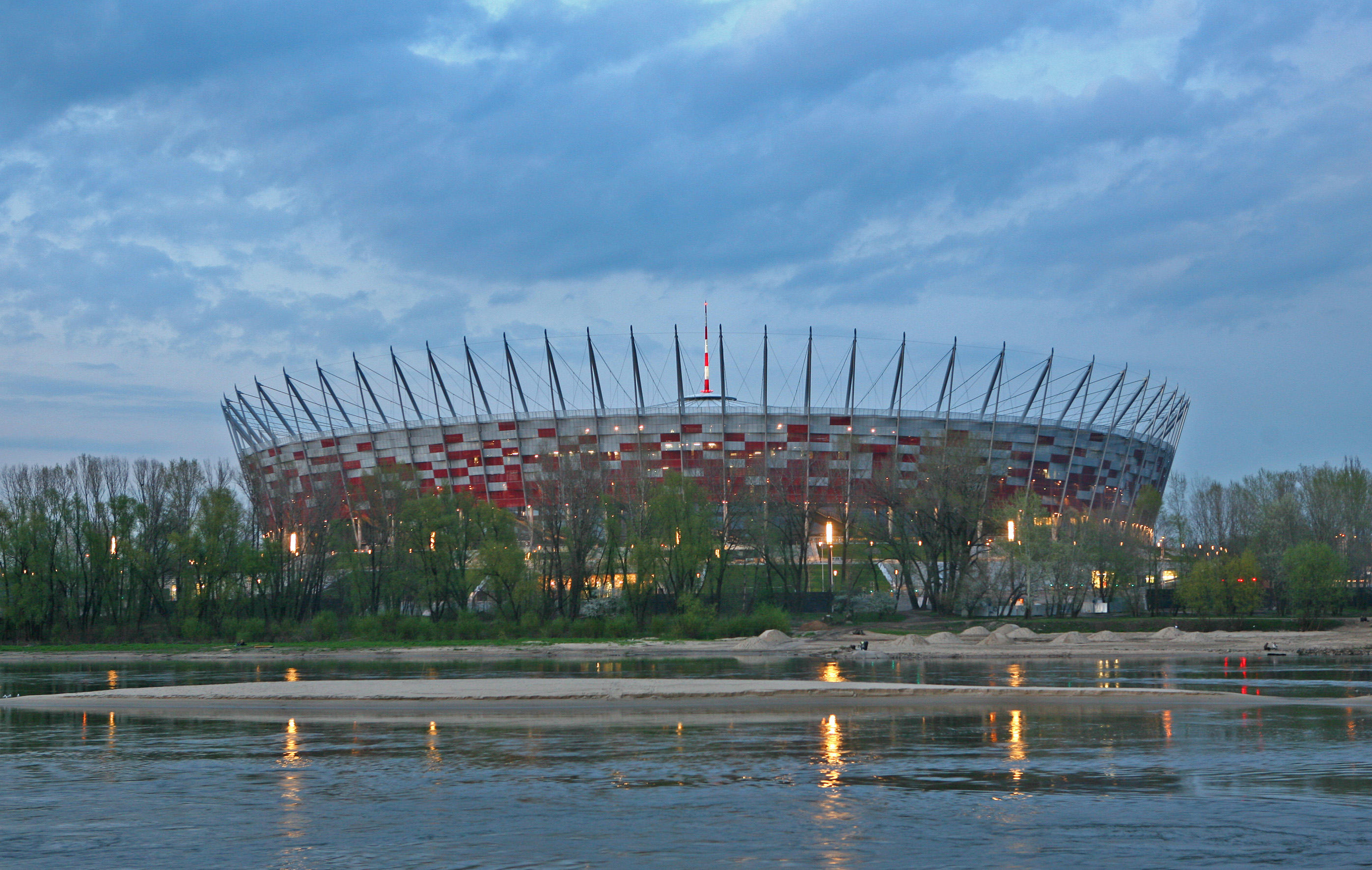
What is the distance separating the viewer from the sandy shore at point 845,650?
45250 millimetres

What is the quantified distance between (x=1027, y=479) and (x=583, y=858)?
3581 inches

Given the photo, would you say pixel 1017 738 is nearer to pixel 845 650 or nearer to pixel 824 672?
pixel 824 672

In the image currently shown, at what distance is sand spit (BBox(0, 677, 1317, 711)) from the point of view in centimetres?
2528

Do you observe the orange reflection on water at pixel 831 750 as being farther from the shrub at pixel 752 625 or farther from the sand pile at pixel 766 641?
the shrub at pixel 752 625

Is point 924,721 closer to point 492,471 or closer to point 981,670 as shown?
point 981,670

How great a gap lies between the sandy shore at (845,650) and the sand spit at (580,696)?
17.5 meters

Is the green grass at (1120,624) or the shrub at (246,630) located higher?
the green grass at (1120,624)

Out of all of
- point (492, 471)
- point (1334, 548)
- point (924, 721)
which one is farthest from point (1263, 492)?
point (924, 721)

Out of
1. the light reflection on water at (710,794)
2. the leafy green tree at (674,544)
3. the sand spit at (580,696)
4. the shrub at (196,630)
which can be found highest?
the leafy green tree at (674,544)

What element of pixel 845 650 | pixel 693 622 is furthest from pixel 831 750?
pixel 693 622

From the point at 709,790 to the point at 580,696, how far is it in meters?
12.9

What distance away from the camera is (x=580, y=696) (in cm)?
2634

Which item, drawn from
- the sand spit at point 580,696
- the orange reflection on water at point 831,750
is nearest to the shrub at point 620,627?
the sand spit at point 580,696

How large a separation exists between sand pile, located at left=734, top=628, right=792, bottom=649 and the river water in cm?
2764
